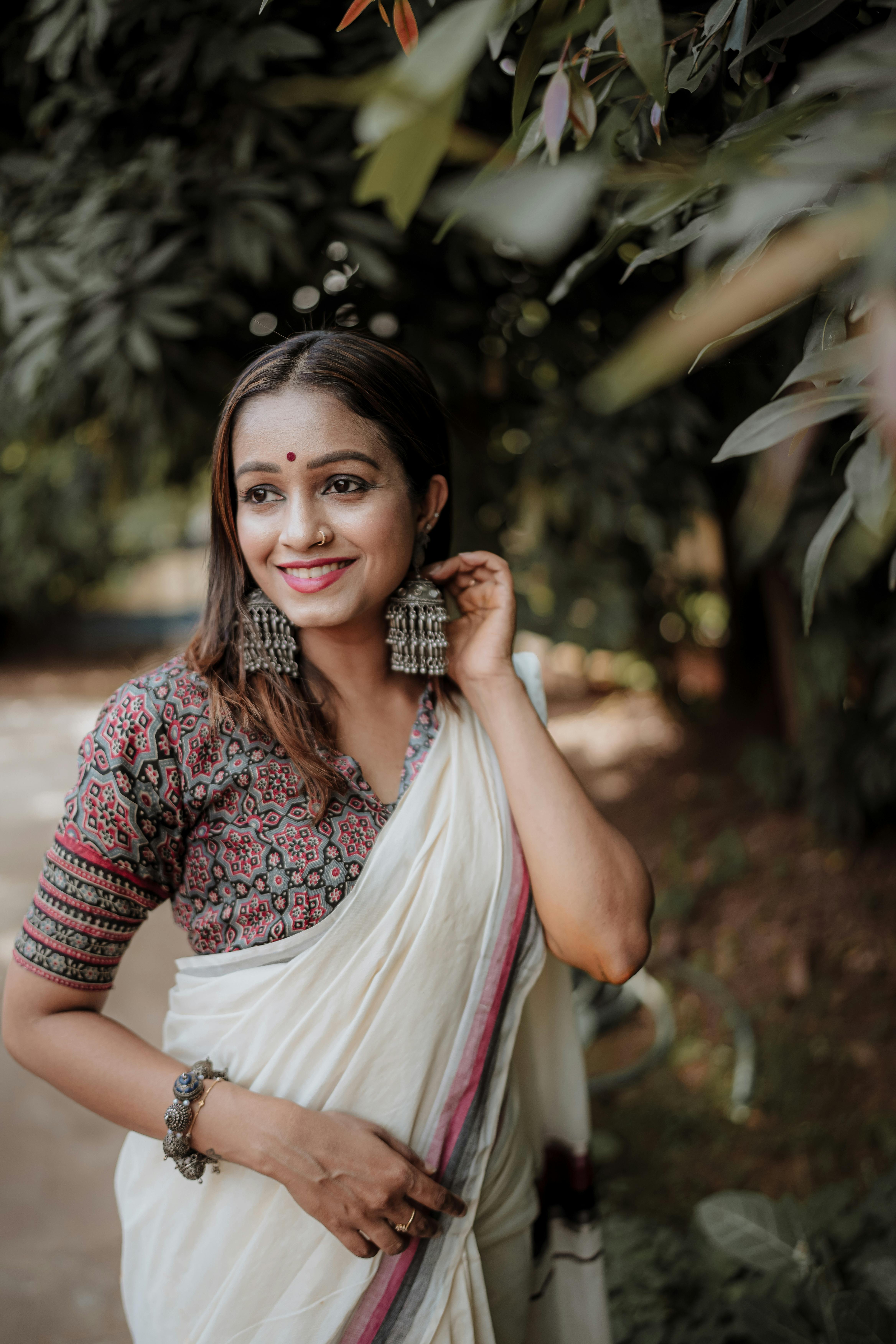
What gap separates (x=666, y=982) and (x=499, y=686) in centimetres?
271

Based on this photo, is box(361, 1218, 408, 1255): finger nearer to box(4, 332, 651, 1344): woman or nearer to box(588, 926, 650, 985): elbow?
box(4, 332, 651, 1344): woman

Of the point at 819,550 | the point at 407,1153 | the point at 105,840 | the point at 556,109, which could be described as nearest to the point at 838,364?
the point at 819,550

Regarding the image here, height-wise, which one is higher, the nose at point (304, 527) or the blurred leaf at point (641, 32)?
the blurred leaf at point (641, 32)

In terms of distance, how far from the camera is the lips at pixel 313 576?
121cm

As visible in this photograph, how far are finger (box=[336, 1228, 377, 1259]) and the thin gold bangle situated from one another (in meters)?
0.21

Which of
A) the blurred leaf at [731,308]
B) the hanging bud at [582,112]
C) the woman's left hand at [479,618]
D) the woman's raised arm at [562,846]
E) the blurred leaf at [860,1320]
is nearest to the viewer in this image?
the blurred leaf at [731,308]

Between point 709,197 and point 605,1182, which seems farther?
point 605,1182

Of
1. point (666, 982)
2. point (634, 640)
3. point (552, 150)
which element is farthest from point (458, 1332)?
point (634, 640)

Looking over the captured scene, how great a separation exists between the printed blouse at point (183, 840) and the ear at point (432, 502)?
1.21 feet

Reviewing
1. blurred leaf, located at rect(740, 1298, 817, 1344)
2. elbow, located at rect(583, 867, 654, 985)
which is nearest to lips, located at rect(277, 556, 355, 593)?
elbow, located at rect(583, 867, 654, 985)

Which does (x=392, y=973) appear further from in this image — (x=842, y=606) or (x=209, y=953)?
(x=842, y=606)

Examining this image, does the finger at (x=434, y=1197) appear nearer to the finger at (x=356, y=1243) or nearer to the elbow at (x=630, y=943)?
the finger at (x=356, y=1243)

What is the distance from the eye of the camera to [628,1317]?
2.04 meters

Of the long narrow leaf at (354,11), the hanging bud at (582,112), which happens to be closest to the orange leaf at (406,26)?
the long narrow leaf at (354,11)
